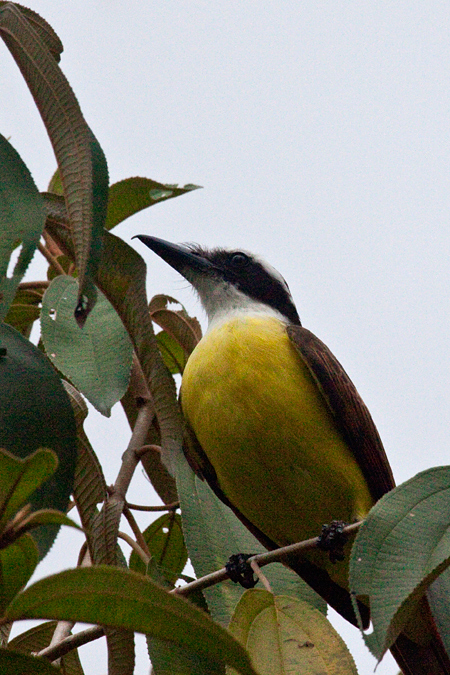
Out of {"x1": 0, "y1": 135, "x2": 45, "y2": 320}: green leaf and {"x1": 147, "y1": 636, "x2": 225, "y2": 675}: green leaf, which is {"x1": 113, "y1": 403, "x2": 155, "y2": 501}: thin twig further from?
{"x1": 0, "y1": 135, "x2": 45, "y2": 320}: green leaf

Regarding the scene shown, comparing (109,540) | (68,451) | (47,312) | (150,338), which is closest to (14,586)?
(68,451)

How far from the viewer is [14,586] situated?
4.14 ft

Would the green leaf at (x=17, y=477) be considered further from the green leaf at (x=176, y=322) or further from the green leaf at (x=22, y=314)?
the green leaf at (x=176, y=322)

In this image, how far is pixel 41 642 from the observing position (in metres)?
2.39

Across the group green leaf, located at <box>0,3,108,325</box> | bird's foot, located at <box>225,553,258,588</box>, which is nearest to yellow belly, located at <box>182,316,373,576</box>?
bird's foot, located at <box>225,553,258,588</box>

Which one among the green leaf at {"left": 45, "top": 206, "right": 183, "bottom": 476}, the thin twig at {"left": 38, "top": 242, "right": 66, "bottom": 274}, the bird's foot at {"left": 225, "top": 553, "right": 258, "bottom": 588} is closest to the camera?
the bird's foot at {"left": 225, "top": 553, "right": 258, "bottom": 588}

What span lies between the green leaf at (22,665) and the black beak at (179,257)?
262cm

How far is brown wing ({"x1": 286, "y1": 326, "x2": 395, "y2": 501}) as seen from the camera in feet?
10.0

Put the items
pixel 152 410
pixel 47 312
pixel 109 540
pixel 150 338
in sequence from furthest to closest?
pixel 152 410 → pixel 150 338 → pixel 47 312 → pixel 109 540

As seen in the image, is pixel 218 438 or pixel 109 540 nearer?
pixel 109 540

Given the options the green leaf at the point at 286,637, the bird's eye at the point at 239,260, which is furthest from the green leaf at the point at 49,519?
the bird's eye at the point at 239,260

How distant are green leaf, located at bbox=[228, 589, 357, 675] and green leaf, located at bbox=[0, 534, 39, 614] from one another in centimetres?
62

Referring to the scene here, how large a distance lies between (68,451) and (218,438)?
1.33 metres

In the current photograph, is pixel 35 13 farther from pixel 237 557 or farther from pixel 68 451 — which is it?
pixel 237 557
